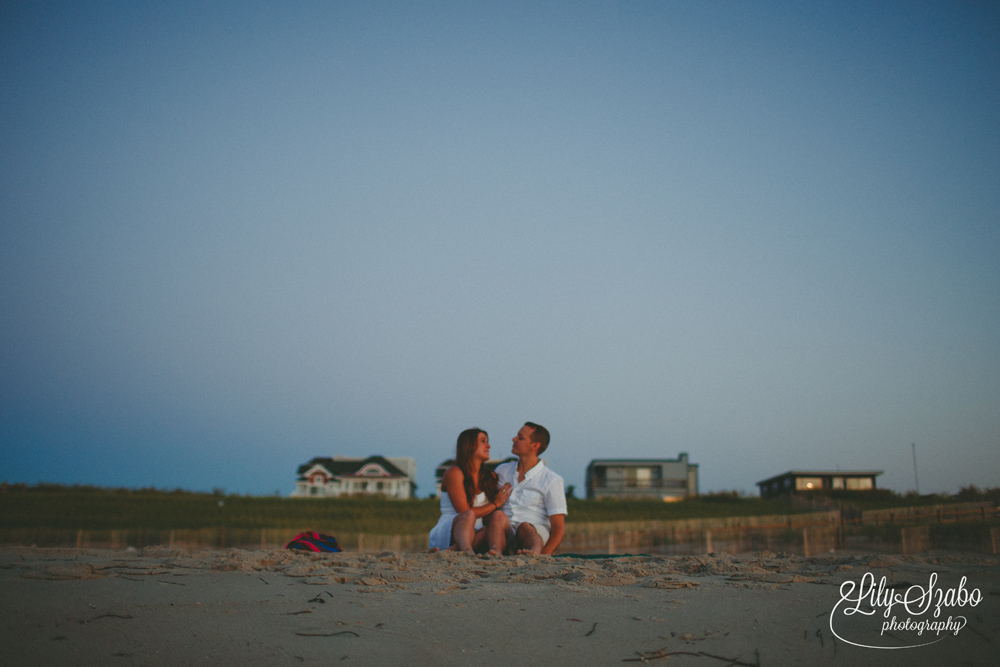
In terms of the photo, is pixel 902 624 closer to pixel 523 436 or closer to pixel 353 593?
pixel 353 593

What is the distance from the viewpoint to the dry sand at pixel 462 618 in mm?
2133

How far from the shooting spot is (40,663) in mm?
1985

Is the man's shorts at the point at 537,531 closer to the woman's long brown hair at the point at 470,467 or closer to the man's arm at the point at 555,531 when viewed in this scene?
the man's arm at the point at 555,531

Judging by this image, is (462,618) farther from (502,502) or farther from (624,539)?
(624,539)

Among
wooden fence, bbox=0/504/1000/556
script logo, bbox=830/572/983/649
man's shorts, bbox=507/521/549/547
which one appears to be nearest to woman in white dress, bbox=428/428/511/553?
man's shorts, bbox=507/521/549/547

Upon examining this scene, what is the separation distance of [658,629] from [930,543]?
12.0m

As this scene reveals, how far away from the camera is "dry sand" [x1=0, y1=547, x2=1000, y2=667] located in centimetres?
213

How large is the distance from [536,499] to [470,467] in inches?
28.9

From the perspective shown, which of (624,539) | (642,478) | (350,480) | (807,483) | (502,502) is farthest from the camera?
(350,480)

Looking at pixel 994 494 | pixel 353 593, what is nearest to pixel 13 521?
pixel 353 593

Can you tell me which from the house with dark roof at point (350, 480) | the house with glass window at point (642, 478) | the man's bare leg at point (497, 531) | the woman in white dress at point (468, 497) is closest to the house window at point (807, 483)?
the house with glass window at point (642, 478)

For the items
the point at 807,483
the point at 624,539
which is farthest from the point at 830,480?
the point at 624,539

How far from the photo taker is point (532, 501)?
231 inches

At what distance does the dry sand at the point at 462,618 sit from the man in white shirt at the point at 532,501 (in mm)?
2072
